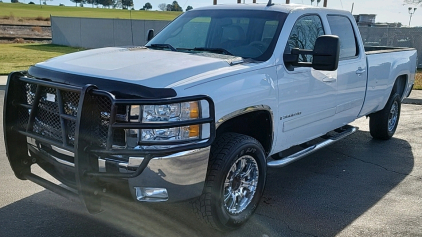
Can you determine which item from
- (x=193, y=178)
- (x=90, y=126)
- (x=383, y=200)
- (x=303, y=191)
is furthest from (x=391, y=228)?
(x=90, y=126)

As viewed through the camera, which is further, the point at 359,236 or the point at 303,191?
the point at 303,191

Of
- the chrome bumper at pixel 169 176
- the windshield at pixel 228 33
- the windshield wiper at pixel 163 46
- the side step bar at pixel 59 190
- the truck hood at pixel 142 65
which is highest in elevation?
the windshield at pixel 228 33

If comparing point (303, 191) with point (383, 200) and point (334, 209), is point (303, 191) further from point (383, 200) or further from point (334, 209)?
point (383, 200)

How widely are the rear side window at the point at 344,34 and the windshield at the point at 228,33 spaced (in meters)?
1.09

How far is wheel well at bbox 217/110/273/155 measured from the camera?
3855 millimetres

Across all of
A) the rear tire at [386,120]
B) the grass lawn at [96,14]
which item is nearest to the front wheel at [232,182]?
the rear tire at [386,120]

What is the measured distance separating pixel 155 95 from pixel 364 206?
8.64ft

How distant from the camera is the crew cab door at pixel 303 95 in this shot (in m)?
4.14

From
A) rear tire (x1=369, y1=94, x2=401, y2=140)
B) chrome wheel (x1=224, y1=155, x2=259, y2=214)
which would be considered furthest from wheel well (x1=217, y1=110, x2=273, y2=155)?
rear tire (x1=369, y1=94, x2=401, y2=140)

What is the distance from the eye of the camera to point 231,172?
3676 millimetres

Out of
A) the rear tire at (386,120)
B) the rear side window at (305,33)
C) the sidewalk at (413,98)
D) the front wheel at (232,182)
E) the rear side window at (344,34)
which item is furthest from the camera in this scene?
the sidewalk at (413,98)

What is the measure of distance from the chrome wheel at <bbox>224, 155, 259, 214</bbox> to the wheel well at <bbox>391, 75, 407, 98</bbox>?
406 cm

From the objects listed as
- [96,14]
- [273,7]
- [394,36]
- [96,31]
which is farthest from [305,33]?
[96,14]

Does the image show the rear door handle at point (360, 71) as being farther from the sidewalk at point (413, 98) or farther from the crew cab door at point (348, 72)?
the sidewalk at point (413, 98)
